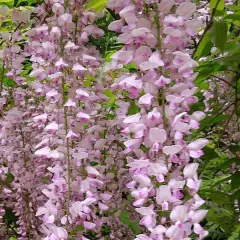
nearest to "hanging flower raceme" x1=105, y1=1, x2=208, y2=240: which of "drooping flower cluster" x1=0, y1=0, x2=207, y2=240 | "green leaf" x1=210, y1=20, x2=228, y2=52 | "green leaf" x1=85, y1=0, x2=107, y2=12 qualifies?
"drooping flower cluster" x1=0, y1=0, x2=207, y2=240

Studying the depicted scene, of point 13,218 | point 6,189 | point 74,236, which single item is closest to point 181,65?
point 74,236

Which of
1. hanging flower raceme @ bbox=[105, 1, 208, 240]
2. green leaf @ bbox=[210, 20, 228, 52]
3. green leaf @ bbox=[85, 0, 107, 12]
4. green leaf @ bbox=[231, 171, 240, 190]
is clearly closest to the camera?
hanging flower raceme @ bbox=[105, 1, 208, 240]

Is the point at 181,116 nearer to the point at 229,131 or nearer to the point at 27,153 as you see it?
the point at 27,153

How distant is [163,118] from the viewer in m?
1.26

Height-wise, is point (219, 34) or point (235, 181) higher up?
point (219, 34)

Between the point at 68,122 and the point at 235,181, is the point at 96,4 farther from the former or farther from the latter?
the point at 235,181

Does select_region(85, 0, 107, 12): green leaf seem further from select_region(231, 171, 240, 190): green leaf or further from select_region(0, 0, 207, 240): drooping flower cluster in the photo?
select_region(231, 171, 240, 190): green leaf

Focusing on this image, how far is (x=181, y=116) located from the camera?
1.25 metres

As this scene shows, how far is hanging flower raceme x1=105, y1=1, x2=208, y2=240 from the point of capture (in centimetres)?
121

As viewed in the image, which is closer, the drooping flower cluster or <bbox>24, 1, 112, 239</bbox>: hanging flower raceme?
the drooping flower cluster

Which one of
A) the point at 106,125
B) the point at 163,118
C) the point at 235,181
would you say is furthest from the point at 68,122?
the point at 235,181

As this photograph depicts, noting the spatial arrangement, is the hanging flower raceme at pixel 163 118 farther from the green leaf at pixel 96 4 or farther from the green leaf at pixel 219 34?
the green leaf at pixel 219 34

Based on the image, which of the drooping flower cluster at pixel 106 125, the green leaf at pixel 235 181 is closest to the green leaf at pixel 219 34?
the drooping flower cluster at pixel 106 125

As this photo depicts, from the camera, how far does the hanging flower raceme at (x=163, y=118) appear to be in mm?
1210
